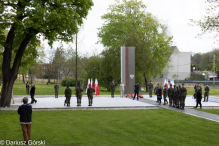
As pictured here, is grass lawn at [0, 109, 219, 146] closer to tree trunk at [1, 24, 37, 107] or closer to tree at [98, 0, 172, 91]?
tree trunk at [1, 24, 37, 107]

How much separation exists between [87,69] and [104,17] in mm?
9516

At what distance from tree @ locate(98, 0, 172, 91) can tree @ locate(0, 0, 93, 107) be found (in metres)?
22.5

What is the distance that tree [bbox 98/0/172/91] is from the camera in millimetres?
44438

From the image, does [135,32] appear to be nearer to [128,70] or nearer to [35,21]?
[128,70]

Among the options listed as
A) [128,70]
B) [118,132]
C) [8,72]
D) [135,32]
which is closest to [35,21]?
[8,72]

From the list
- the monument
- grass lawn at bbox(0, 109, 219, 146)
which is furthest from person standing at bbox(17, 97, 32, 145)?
the monument

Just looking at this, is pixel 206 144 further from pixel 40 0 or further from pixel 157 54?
pixel 157 54

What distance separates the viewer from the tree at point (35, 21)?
19234mm

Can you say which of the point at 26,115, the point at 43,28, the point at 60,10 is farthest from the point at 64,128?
the point at 60,10

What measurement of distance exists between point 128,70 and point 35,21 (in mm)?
16092

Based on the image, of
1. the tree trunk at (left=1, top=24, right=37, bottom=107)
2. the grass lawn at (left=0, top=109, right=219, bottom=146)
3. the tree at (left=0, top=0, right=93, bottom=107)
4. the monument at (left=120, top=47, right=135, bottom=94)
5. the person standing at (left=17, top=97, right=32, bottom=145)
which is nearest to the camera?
the person standing at (left=17, top=97, right=32, bottom=145)

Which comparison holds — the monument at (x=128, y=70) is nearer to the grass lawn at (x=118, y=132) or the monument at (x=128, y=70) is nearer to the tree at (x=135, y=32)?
the tree at (x=135, y=32)

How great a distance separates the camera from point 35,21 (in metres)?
19.6

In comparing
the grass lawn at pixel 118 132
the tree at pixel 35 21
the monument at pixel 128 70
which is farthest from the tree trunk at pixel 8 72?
the monument at pixel 128 70
